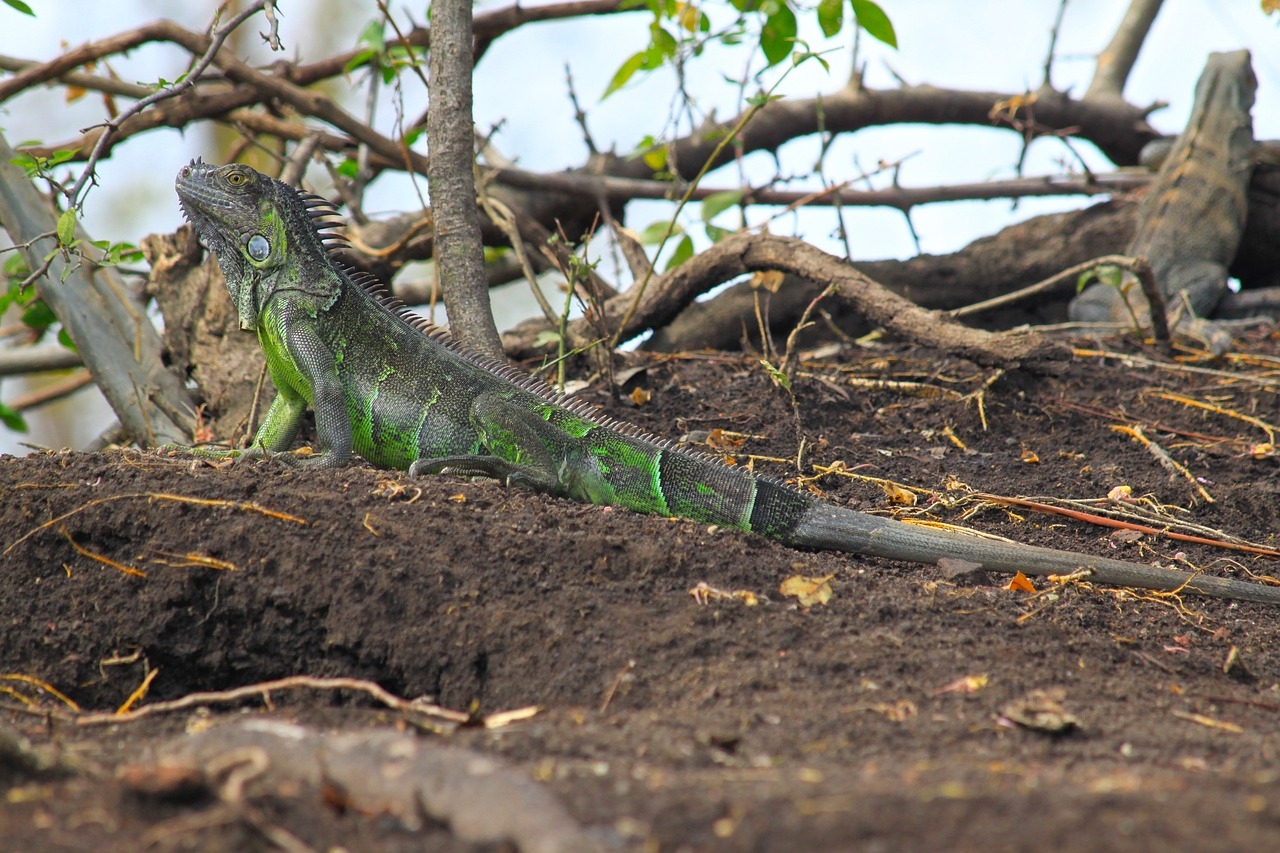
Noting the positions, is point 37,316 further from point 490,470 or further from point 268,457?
point 490,470

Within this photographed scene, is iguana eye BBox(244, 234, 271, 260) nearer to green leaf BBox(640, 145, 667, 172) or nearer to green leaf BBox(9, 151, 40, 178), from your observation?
green leaf BBox(9, 151, 40, 178)

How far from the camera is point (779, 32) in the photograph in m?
5.21

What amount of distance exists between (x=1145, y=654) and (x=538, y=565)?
1898 millimetres

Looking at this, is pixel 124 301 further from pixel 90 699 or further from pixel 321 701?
pixel 321 701

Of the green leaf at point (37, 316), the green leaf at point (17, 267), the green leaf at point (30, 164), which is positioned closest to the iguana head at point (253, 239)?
the green leaf at point (30, 164)

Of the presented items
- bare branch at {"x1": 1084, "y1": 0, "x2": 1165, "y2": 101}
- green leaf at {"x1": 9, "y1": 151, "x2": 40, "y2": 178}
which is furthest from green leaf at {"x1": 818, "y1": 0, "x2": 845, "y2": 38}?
bare branch at {"x1": 1084, "y1": 0, "x2": 1165, "y2": 101}

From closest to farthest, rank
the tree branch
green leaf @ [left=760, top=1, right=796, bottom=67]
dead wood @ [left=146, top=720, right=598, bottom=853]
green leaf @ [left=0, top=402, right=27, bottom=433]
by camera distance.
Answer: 1. dead wood @ [left=146, top=720, right=598, bottom=853]
2. the tree branch
3. green leaf @ [left=760, top=1, right=796, bottom=67]
4. green leaf @ [left=0, top=402, right=27, bottom=433]

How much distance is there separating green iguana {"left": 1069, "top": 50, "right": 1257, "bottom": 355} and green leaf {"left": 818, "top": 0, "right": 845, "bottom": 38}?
360 cm

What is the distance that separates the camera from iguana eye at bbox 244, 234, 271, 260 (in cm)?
454

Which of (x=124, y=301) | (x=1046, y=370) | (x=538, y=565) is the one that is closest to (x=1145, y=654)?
(x=538, y=565)

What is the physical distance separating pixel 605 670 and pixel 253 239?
2.62 meters

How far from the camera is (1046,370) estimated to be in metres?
5.29

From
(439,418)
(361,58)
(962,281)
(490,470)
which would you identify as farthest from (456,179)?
(962,281)

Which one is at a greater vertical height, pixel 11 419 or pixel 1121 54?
pixel 1121 54
